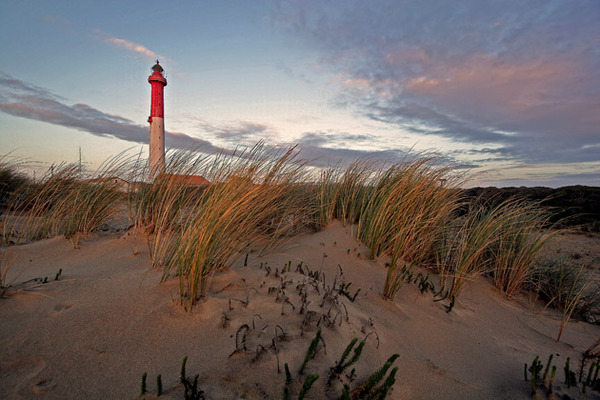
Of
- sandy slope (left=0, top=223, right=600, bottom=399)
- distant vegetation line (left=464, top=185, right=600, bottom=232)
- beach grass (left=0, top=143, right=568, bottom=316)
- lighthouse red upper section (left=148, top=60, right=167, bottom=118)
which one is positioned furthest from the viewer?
lighthouse red upper section (left=148, top=60, right=167, bottom=118)

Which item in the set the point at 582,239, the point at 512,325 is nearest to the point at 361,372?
the point at 512,325

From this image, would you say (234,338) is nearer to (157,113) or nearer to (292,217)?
(292,217)

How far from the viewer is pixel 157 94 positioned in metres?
18.8

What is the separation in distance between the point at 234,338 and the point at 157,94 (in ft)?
66.6

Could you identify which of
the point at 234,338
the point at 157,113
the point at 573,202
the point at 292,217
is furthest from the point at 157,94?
the point at 573,202

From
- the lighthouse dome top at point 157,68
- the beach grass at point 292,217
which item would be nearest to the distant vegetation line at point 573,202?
the beach grass at point 292,217

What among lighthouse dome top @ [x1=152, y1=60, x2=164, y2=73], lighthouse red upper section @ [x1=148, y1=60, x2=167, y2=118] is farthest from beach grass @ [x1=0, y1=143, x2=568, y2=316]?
lighthouse dome top @ [x1=152, y1=60, x2=164, y2=73]

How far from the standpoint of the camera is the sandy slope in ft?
4.96

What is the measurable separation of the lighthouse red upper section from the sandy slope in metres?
17.6

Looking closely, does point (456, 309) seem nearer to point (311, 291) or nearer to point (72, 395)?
point (311, 291)

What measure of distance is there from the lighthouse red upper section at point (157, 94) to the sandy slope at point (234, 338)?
17.6m

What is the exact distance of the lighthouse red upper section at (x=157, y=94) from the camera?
18656 mm

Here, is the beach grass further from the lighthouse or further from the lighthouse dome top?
the lighthouse dome top

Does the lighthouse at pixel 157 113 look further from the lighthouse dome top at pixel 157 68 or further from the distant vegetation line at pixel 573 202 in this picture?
the distant vegetation line at pixel 573 202
